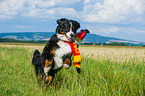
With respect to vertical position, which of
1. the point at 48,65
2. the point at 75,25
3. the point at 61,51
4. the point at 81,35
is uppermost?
the point at 75,25

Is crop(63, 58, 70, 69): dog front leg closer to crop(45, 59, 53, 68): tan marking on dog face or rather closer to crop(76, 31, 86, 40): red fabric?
crop(45, 59, 53, 68): tan marking on dog face

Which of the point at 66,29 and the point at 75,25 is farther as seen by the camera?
the point at 75,25

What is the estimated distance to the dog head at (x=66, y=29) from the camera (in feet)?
8.76

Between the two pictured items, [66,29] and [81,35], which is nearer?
[66,29]

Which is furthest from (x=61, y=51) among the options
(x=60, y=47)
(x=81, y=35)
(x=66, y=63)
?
(x=81, y=35)

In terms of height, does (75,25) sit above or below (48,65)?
above

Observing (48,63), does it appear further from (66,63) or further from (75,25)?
(75,25)

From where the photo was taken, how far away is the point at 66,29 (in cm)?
271

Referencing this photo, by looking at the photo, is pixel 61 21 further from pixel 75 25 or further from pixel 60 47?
pixel 60 47

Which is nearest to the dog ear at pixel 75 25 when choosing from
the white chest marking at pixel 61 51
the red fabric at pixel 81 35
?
the red fabric at pixel 81 35

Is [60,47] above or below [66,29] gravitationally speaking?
below

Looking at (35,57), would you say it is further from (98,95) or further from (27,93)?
(98,95)

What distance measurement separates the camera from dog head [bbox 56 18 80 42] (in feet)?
8.76

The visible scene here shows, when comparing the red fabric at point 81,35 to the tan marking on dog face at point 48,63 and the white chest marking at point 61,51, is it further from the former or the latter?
the tan marking on dog face at point 48,63
